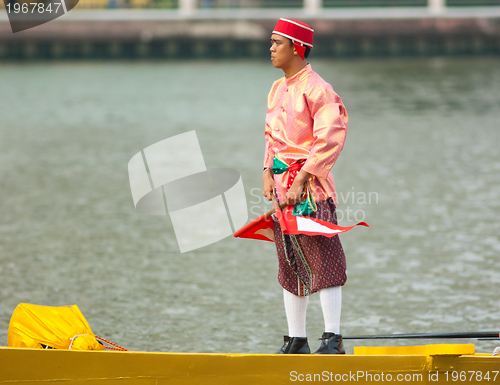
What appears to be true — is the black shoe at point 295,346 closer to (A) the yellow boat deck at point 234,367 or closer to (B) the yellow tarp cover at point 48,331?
(A) the yellow boat deck at point 234,367

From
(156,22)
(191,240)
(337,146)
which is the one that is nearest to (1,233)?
(191,240)

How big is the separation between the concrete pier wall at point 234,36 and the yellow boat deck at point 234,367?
2727 cm

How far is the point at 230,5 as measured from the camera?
107ft

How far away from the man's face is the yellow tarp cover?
52.4 inches

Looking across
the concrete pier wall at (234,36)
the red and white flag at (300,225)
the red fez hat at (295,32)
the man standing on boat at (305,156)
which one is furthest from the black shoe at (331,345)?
the concrete pier wall at (234,36)

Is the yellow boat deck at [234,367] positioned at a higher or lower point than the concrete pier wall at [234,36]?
higher

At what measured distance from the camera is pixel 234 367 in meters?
2.85

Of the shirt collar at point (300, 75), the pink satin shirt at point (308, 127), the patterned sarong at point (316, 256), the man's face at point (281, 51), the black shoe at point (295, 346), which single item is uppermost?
the man's face at point (281, 51)

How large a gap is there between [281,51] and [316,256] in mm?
841

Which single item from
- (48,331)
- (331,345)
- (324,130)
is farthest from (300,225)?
(48,331)

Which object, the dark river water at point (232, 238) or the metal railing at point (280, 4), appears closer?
the dark river water at point (232, 238)

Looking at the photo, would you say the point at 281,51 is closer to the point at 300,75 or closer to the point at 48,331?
the point at 300,75

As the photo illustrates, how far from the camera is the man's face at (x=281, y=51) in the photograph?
3.09 meters

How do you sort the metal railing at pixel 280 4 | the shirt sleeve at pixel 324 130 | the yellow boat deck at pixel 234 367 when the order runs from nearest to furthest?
the yellow boat deck at pixel 234 367 < the shirt sleeve at pixel 324 130 < the metal railing at pixel 280 4
